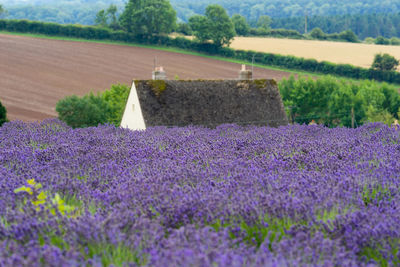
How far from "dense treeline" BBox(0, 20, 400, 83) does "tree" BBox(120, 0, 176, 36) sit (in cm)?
115

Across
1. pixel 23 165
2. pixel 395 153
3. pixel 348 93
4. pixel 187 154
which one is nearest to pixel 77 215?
pixel 23 165

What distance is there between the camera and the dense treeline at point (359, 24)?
Result: 5832 inches

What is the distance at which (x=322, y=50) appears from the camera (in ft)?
264

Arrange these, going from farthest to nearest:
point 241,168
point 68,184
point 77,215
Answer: point 241,168
point 68,184
point 77,215

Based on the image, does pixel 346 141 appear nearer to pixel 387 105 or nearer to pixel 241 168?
pixel 241 168

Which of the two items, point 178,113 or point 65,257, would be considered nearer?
point 65,257

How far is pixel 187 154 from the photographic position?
4965 millimetres

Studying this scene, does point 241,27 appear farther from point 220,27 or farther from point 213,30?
point 213,30

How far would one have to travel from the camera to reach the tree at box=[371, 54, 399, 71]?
2557 inches

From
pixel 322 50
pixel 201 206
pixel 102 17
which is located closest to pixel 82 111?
pixel 201 206

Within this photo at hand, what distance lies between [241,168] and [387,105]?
53.5 metres

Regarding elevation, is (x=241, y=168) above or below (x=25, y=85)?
above

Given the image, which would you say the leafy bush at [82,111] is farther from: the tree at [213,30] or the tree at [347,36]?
the tree at [347,36]

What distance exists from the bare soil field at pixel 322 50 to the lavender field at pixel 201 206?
223 ft
